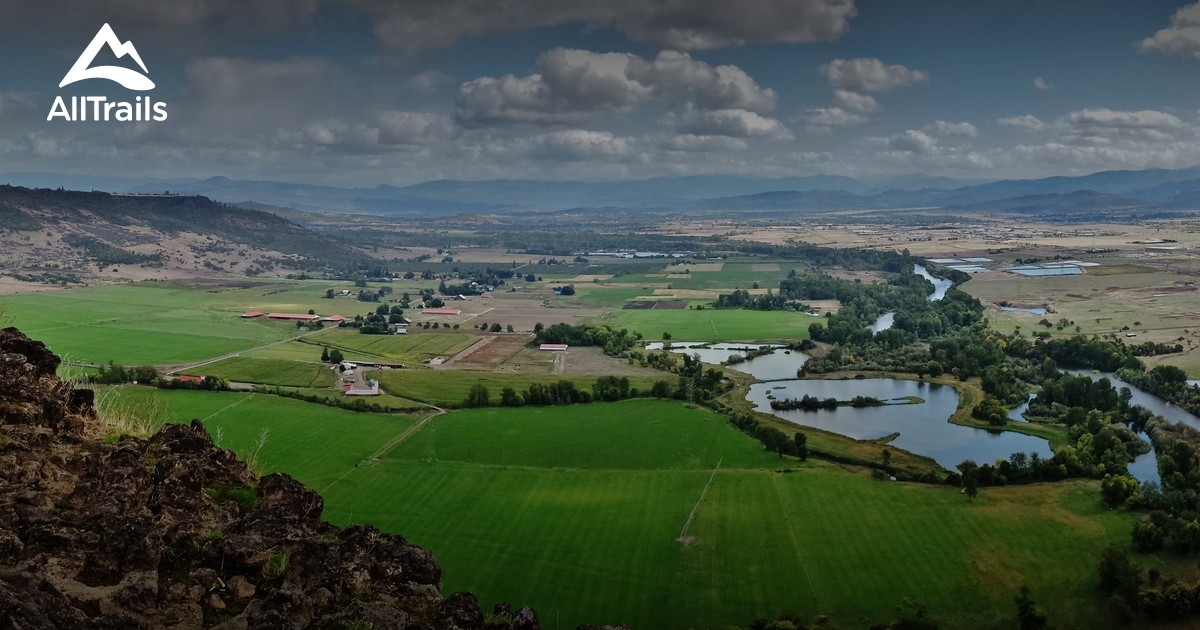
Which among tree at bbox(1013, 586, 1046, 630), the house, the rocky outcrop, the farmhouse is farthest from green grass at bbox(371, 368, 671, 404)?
the rocky outcrop

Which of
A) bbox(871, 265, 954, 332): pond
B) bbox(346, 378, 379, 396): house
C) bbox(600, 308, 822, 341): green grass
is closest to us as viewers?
bbox(346, 378, 379, 396): house

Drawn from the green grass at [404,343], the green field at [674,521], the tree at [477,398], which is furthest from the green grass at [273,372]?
the tree at [477,398]

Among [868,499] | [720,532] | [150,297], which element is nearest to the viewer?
[720,532]

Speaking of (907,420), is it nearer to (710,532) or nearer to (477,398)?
(710,532)

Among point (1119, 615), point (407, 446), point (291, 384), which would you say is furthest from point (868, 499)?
point (291, 384)

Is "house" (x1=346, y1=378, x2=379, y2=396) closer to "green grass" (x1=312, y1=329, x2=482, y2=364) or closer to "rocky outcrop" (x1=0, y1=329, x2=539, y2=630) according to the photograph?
"green grass" (x1=312, y1=329, x2=482, y2=364)

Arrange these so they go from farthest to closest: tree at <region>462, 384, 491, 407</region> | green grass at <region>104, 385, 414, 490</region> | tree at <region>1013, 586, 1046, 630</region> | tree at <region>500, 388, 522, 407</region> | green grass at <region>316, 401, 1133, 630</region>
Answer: tree at <region>500, 388, 522, 407</region> → tree at <region>462, 384, 491, 407</region> → green grass at <region>104, 385, 414, 490</region> → green grass at <region>316, 401, 1133, 630</region> → tree at <region>1013, 586, 1046, 630</region>

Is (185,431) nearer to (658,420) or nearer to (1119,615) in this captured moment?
(1119,615)

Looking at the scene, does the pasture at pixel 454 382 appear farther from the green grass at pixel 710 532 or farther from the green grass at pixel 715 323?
the green grass at pixel 715 323
